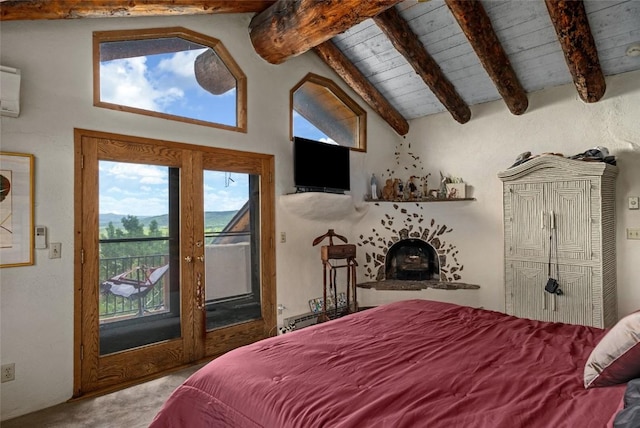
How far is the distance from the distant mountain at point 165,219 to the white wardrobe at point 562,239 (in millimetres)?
2790

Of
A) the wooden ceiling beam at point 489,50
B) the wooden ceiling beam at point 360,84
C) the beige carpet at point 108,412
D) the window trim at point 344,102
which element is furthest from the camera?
the wooden ceiling beam at point 360,84

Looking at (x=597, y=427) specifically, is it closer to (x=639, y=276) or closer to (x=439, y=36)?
(x=639, y=276)

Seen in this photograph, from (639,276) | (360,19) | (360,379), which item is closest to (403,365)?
(360,379)

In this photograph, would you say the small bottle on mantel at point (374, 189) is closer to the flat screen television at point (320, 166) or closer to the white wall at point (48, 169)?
the flat screen television at point (320, 166)

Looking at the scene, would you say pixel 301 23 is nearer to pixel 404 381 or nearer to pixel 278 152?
pixel 278 152

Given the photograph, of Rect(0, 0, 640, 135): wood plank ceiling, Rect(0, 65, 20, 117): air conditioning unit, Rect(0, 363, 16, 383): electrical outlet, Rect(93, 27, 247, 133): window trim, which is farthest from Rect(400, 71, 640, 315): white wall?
Rect(0, 363, 16, 383): electrical outlet

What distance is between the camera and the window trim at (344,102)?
424 centimetres

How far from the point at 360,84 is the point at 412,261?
7.74 feet

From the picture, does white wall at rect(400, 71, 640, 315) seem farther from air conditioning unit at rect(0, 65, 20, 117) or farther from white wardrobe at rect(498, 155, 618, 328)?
air conditioning unit at rect(0, 65, 20, 117)

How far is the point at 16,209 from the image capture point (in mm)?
2537

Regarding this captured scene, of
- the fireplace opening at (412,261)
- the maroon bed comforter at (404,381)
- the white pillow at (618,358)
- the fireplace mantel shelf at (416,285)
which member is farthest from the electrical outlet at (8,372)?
the fireplace opening at (412,261)

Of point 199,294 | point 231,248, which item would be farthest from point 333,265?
point 199,294

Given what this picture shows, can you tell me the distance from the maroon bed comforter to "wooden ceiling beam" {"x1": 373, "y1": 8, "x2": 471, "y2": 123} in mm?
2827

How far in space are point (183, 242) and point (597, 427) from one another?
3.05 metres
